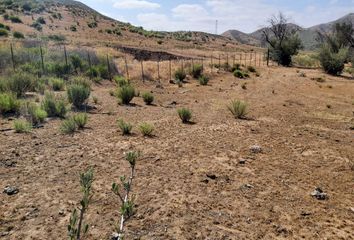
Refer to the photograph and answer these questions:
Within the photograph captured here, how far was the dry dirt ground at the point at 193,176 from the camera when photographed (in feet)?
22.1

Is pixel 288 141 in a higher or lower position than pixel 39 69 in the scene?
lower

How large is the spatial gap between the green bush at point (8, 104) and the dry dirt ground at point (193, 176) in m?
1.27

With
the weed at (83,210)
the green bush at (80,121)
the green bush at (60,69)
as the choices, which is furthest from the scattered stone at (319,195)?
the green bush at (60,69)

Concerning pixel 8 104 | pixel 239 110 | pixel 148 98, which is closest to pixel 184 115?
pixel 239 110

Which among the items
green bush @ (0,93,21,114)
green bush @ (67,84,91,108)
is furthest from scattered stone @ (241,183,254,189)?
green bush @ (67,84,91,108)

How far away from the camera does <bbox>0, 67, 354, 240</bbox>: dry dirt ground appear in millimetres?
6738

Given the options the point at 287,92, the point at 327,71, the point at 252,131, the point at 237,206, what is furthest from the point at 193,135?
the point at 327,71

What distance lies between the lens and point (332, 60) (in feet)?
120

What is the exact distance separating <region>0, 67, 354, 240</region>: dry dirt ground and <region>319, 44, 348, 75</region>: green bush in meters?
21.6

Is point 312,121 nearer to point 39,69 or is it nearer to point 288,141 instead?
point 288,141

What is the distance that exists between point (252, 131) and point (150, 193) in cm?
664

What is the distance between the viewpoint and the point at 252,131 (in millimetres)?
13680

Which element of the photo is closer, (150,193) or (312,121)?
(150,193)

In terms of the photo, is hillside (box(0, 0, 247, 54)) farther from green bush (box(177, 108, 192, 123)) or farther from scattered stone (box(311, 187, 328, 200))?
scattered stone (box(311, 187, 328, 200))
